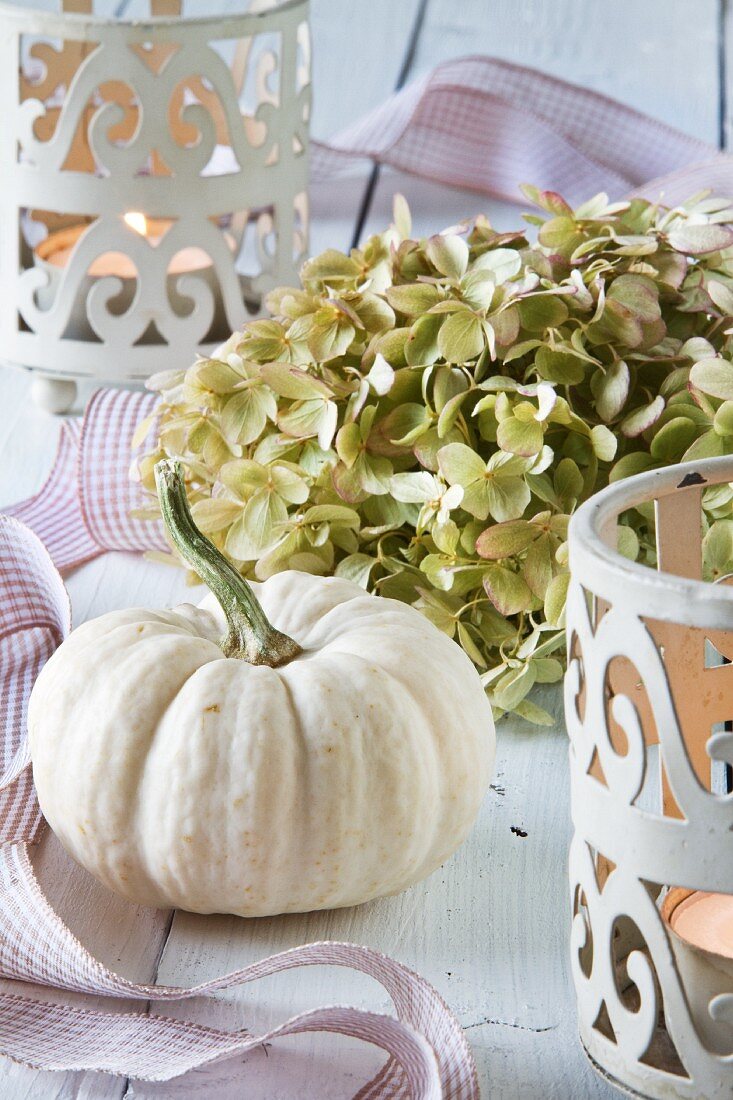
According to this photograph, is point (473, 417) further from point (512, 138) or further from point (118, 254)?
point (512, 138)

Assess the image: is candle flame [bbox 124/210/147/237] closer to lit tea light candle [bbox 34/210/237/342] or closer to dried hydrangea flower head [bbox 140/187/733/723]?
lit tea light candle [bbox 34/210/237/342]

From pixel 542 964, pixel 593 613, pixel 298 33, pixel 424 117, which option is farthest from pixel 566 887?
pixel 424 117

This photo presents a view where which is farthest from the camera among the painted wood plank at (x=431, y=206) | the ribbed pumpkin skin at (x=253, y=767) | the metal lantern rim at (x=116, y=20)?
the painted wood plank at (x=431, y=206)

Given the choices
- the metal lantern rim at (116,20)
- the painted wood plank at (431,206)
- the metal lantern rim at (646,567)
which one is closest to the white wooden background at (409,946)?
the metal lantern rim at (646,567)

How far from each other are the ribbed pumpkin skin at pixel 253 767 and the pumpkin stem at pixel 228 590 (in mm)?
13

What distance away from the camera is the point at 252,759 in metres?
0.50

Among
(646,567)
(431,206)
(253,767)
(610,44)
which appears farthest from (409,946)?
(610,44)

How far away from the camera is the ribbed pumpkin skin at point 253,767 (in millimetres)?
502

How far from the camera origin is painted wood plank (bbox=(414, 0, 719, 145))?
1714 millimetres

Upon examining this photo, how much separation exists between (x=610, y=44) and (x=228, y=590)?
1.54 m

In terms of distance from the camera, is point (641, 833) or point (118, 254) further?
point (118, 254)

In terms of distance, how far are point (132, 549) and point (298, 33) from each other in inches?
16.1

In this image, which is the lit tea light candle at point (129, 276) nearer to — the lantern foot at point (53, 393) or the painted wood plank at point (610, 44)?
the lantern foot at point (53, 393)

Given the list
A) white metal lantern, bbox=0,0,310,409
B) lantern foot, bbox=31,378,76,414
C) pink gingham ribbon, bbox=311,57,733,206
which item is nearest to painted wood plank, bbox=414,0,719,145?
pink gingham ribbon, bbox=311,57,733,206
